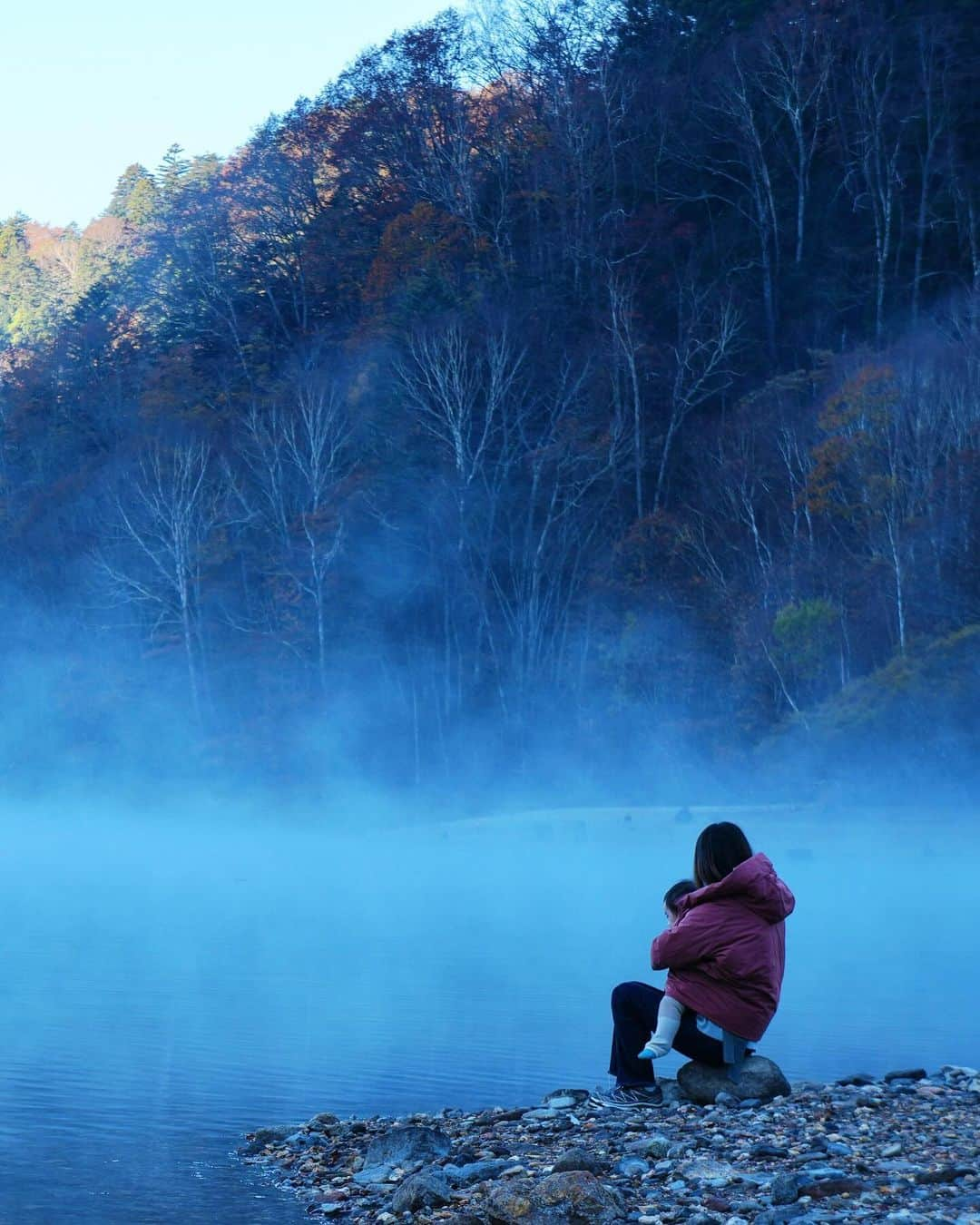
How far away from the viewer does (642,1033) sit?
6.89 m

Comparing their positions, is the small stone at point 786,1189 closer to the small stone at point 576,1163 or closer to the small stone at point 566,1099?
the small stone at point 576,1163

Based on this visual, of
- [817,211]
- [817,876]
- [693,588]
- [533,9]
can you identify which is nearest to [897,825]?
[817,876]

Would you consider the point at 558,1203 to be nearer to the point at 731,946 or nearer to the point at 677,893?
the point at 731,946

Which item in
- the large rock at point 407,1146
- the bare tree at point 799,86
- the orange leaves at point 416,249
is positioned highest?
the bare tree at point 799,86

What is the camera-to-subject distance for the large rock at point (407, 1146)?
6422 millimetres

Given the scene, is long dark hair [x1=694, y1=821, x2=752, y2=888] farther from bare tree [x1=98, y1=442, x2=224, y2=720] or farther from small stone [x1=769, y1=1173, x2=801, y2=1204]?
bare tree [x1=98, y1=442, x2=224, y2=720]

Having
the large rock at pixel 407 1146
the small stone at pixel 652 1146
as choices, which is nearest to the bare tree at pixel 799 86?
the large rock at pixel 407 1146

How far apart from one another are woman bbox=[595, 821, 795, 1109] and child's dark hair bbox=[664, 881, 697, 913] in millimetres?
65

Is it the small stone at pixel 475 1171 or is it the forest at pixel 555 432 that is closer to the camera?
the small stone at pixel 475 1171

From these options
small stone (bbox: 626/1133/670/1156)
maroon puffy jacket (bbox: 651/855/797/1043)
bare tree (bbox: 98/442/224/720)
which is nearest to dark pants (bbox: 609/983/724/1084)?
maroon puffy jacket (bbox: 651/855/797/1043)

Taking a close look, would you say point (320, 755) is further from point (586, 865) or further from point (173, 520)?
point (586, 865)

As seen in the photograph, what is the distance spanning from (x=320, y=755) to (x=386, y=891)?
1776 cm

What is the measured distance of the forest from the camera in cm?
3127

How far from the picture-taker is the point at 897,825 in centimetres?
2359
